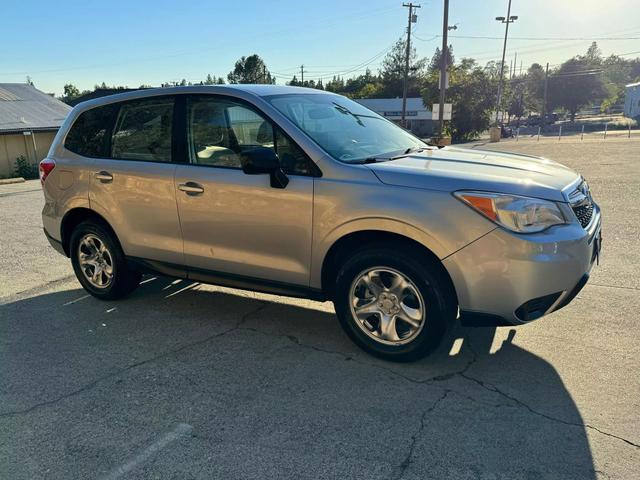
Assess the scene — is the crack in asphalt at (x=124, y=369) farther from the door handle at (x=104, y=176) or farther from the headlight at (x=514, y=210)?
the headlight at (x=514, y=210)

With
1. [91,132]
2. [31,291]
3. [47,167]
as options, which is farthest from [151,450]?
[31,291]

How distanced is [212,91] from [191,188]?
83 cm

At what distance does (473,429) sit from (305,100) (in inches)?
112

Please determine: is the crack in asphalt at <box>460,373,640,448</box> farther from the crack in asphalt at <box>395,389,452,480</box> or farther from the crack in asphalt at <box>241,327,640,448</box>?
the crack in asphalt at <box>395,389,452,480</box>

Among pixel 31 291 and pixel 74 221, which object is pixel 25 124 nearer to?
pixel 31 291

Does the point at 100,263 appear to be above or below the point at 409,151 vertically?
below

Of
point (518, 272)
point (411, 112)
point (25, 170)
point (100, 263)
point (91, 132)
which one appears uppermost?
point (91, 132)

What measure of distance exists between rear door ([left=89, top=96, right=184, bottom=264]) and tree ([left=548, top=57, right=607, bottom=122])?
99450 millimetres

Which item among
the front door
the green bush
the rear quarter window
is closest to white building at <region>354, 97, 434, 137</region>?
the green bush

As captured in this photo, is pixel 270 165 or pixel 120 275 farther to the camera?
pixel 120 275

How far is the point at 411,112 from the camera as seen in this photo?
60.2 metres

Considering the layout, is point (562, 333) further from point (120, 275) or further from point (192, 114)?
point (120, 275)

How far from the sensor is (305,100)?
4355 millimetres

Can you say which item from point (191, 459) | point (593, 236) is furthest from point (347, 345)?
point (593, 236)
